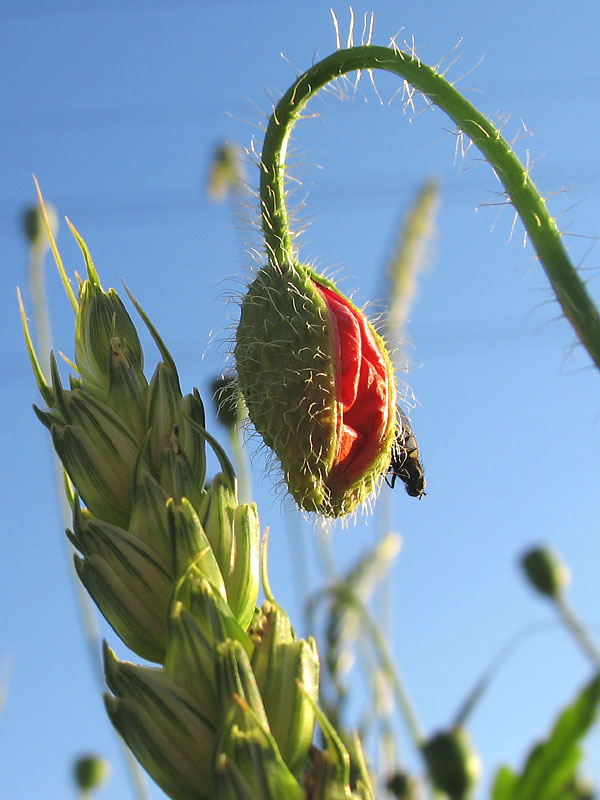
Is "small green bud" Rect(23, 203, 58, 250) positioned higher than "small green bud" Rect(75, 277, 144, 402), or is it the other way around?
"small green bud" Rect(23, 203, 58, 250)

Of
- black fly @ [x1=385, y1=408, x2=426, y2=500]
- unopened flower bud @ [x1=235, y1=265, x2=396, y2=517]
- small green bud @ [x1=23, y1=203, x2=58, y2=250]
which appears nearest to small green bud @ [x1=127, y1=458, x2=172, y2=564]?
unopened flower bud @ [x1=235, y1=265, x2=396, y2=517]

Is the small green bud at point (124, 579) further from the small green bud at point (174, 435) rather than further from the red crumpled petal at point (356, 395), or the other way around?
the red crumpled petal at point (356, 395)

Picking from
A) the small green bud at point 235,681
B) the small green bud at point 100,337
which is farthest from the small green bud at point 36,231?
the small green bud at point 235,681

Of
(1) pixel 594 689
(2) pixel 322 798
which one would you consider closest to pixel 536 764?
(1) pixel 594 689

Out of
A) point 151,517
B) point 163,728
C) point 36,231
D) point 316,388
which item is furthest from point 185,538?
point 36,231

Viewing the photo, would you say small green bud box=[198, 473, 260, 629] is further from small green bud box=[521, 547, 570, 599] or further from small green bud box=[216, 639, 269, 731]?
small green bud box=[521, 547, 570, 599]

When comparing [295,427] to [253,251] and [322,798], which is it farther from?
[322,798]
